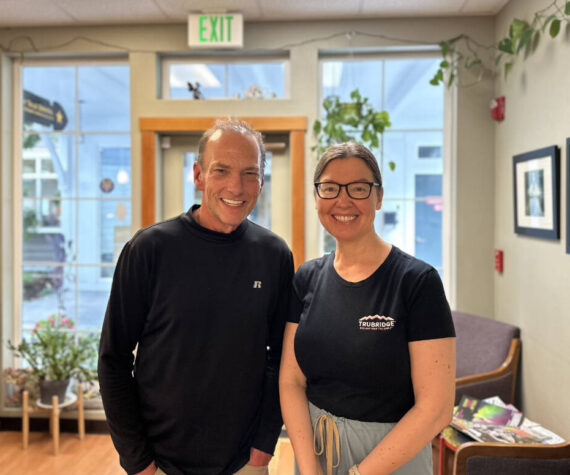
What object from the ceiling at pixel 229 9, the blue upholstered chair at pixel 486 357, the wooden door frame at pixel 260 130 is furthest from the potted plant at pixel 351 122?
the blue upholstered chair at pixel 486 357

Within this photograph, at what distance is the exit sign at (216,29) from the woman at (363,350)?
2.17m

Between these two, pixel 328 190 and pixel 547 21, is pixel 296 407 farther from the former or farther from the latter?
pixel 547 21

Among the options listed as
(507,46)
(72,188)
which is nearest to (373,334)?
(507,46)

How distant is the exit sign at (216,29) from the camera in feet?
10.1

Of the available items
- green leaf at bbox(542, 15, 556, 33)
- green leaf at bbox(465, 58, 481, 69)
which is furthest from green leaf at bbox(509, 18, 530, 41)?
green leaf at bbox(465, 58, 481, 69)

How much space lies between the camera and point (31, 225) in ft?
11.9

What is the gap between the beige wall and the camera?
226 cm

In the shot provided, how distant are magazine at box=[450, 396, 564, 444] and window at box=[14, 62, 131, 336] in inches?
99.5

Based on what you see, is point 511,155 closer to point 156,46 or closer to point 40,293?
point 156,46

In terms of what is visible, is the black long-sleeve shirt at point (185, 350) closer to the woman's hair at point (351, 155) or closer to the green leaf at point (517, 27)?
the woman's hair at point (351, 155)

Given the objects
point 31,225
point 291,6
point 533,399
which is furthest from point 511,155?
point 31,225

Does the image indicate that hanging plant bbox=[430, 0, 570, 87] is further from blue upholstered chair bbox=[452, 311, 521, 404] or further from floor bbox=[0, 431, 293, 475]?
floor bbox=[0, 431, 293, 475]

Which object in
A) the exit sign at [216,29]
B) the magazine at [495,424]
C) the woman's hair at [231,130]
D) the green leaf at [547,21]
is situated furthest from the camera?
the exit sign at [216,29]

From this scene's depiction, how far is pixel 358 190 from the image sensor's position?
1.23 metres
